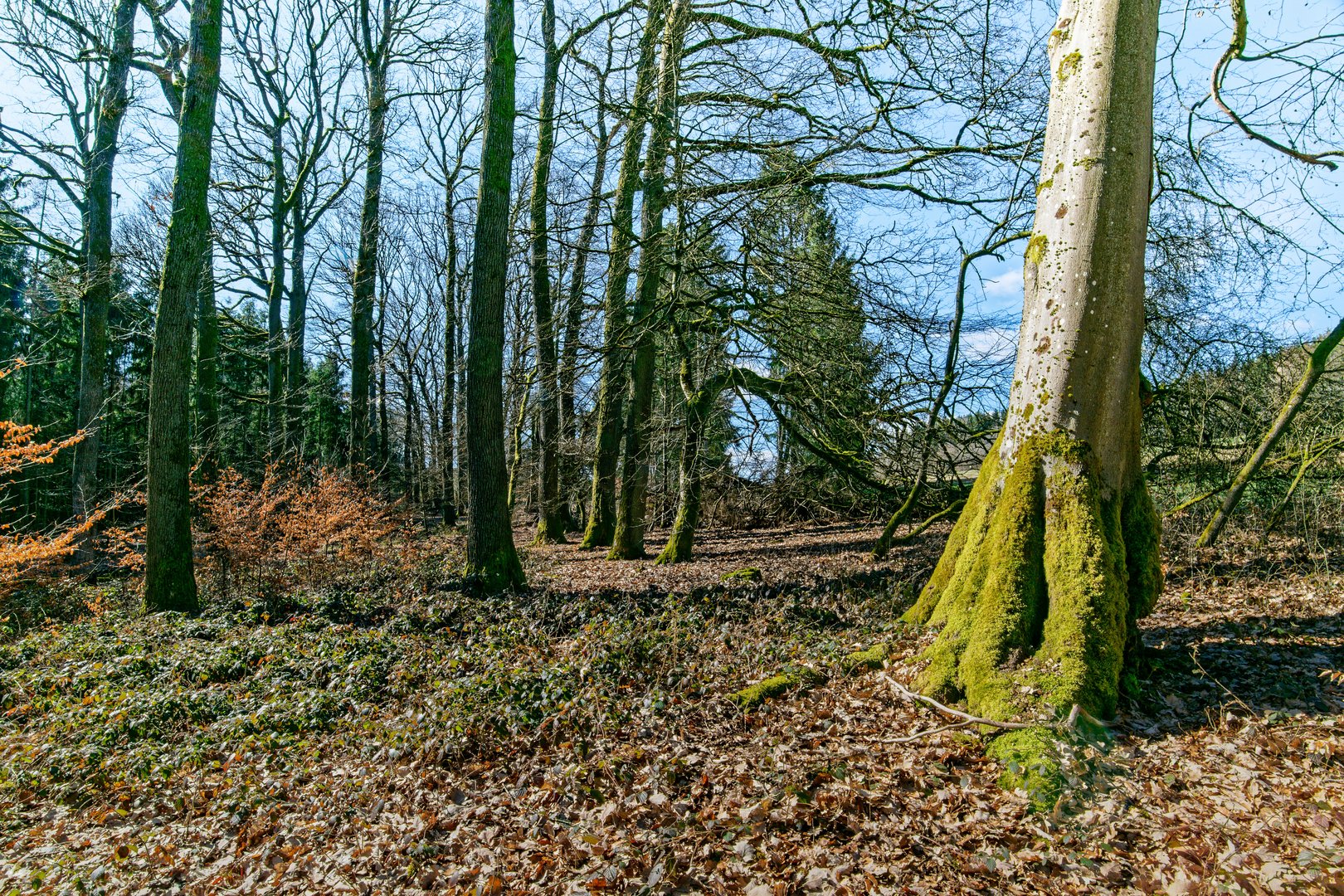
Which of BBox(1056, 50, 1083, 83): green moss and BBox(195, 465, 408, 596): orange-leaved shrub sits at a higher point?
BBox(1056, 50, 1083, 83): green moss

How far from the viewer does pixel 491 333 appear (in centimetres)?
944

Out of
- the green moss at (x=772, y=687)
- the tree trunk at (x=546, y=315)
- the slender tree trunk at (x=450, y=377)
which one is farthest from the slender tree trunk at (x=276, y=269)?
the green moss at (x=772, y=687)

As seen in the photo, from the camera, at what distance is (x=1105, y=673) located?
396 centimetres

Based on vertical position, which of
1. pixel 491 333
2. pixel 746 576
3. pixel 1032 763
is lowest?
pixel 1032 763

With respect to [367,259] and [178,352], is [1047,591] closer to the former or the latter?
[178,352]

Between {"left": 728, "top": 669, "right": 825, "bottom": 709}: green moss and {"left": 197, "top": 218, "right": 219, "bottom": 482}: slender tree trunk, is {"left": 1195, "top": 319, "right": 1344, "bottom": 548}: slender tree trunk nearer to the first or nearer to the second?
{"left": 728, "top": 669, "right": 825, "bottom": 709}: green moss

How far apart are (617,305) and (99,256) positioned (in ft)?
30.4

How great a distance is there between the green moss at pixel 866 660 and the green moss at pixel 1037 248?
2.93m

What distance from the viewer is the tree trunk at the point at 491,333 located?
9383 millimetres

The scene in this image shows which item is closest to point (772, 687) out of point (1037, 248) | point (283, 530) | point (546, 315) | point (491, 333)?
point (1037, 248)

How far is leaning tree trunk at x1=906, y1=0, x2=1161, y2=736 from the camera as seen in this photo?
4262 millimetres

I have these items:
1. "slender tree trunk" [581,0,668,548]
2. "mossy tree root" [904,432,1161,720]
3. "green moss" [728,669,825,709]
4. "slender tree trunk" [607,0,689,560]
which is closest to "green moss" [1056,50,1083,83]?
"mossy tree root" [904,432,1161,720]

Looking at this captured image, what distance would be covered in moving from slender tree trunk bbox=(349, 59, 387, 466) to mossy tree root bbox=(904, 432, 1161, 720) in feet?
50.7

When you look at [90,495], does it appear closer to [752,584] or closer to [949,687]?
[752,584]
